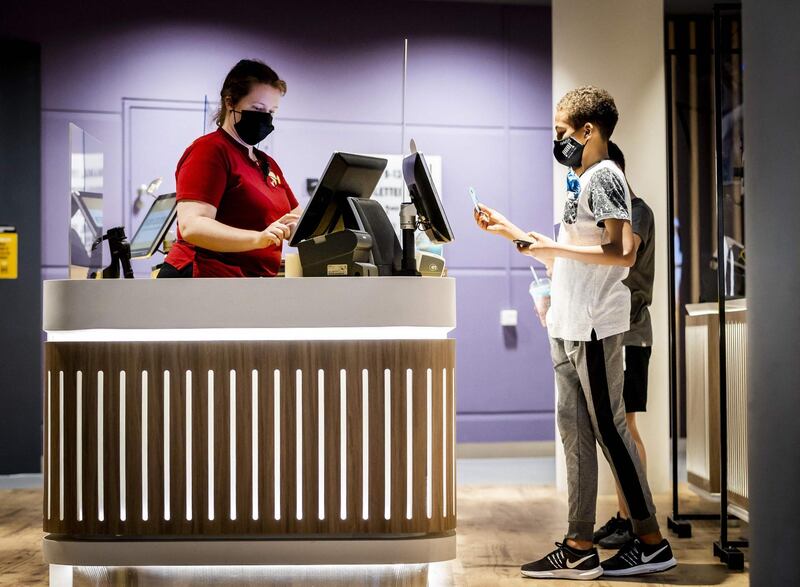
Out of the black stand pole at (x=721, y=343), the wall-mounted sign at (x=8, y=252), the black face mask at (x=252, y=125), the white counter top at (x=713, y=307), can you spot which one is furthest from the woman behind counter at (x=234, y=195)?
the wall-mounted sign at (x=8, y=252)

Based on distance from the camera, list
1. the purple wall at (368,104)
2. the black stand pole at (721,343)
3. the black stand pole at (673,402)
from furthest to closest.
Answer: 1. the purple wall at (368,104)
2. the black stand pole at (673,402)
3. the black stand pole at (721,343)

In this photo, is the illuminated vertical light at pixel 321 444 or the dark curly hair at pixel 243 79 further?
the dark curly hair at pixel 243 79

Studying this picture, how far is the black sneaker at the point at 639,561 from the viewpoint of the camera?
2758 millimetres

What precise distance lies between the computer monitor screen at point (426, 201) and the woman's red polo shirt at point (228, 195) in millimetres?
492

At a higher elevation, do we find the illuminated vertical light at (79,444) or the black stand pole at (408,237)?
the black stand pole at (408,237)

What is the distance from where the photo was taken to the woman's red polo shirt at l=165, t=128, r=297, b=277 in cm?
267

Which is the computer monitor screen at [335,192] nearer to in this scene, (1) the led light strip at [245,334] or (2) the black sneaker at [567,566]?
(1) the led light strip at [245,334]

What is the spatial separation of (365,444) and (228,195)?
87cm

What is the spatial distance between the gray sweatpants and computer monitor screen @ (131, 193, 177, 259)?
1330 mm

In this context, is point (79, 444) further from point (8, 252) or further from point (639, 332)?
point (8, 252)

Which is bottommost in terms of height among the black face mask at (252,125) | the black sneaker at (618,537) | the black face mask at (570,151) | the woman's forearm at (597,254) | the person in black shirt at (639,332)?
the black sneaker at (618,537)

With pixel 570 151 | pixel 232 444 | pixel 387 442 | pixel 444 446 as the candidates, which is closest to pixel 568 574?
pixel 444 446

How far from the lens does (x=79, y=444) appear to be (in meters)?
2.55

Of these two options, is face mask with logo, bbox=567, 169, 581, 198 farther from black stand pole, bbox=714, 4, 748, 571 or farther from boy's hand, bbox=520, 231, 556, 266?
black stand pole, bbox=714, 4, 748, 571
